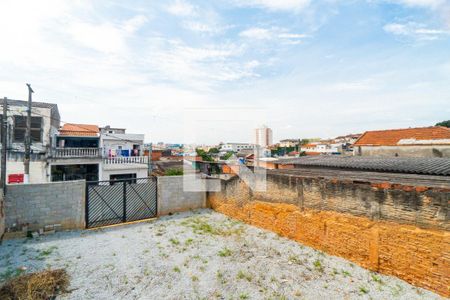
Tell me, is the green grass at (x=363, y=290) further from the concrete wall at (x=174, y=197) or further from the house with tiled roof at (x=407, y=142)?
the house with tiled roof at (x=407, y=142)

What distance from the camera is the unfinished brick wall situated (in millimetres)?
3963

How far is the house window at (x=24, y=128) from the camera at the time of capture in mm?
12189

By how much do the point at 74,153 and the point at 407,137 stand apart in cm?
2306

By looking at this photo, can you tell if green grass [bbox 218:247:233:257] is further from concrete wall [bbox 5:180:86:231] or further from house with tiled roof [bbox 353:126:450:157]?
house with tiled roof [bbox 353:126:450:157]

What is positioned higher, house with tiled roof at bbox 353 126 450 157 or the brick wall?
house with tiled roof at bbox 353 126 450 157

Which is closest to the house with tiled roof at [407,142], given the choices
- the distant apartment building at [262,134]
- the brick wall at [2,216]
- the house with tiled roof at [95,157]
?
the distant apartment building at [262,134]

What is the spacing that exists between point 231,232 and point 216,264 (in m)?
2.02

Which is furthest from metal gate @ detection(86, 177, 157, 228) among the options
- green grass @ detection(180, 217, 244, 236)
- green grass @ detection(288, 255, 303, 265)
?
green grass @ detection(288, 255, 303, 265)

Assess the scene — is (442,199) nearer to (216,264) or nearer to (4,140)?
(216,264)

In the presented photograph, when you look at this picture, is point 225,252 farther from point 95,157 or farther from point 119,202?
point 95,157

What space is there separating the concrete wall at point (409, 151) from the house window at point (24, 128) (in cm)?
2265

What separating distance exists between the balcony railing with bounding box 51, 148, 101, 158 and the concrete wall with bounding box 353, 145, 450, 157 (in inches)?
772

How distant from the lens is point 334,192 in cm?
537

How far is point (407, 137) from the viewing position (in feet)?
53.7
